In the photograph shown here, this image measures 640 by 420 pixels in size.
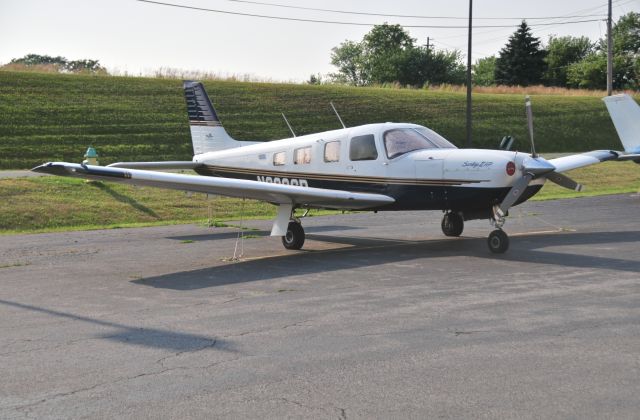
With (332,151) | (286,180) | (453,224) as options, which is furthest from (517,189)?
(286,180)

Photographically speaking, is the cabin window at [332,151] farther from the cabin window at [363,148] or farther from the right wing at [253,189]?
the right wing at [253,189]

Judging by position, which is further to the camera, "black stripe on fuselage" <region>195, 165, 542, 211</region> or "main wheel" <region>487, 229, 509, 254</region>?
"black stripe on fuselage" <region>195, 165, 542, 211</region>

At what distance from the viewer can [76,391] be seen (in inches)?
230

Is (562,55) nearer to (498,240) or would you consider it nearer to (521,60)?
(521,60)

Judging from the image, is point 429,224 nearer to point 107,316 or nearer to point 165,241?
point 165,241

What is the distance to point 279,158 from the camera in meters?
16.2

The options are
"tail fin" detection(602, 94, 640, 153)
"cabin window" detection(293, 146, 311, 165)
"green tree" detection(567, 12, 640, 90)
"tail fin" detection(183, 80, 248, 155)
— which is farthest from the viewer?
"green tree" detection(567, 12, 640, 90)

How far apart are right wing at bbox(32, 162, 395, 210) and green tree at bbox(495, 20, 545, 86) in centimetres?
7788

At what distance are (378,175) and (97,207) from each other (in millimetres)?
10778

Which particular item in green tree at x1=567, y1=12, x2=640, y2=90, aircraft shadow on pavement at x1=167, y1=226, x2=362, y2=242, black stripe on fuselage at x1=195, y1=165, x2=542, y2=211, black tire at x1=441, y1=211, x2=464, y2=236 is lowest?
aircraft shadow on pavement at x1=167, y1=226, x2=362, y2=242

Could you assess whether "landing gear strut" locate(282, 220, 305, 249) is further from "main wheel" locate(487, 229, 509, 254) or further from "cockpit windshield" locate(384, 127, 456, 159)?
"main wheel" locate(487, 229, 509, 254)

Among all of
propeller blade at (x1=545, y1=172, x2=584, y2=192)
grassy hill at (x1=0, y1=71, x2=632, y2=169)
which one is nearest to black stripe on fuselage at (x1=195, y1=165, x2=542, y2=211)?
propeller blade at (x1=545, y1=172, x2=584, y2=192)

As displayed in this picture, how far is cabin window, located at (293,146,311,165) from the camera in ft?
51.1

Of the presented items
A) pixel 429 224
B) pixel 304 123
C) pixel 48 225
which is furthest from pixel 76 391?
pixel 304 123
